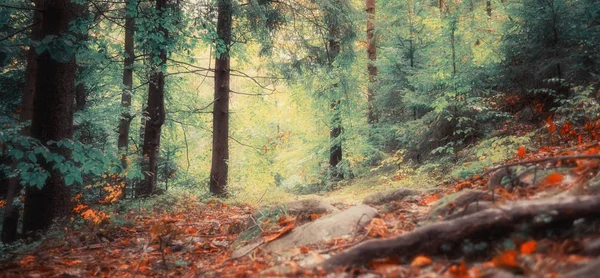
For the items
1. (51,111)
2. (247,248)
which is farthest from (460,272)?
(51,111)

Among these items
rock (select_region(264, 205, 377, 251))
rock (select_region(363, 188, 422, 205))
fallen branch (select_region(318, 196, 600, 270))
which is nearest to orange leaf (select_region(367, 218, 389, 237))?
rock (select_region(264, 205, 377, 251))

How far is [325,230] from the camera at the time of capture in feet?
10.4

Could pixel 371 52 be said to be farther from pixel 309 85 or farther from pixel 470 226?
pixel 470 226

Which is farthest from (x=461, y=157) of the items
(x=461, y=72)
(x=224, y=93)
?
(x=224, y=93)

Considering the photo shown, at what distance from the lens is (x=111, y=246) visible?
4371 mm

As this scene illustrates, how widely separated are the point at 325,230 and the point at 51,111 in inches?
192

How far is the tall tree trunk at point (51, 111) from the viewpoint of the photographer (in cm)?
502

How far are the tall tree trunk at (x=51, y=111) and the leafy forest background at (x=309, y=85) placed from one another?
0.06 feet

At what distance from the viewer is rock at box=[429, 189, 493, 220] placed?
2446 millimetres

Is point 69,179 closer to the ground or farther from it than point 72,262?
farther from it

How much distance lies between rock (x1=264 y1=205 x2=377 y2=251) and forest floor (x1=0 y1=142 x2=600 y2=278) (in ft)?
0.32

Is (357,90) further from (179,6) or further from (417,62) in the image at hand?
(179,6)

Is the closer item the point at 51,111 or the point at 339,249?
the point at 339,249

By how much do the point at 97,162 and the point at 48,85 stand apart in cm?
269
